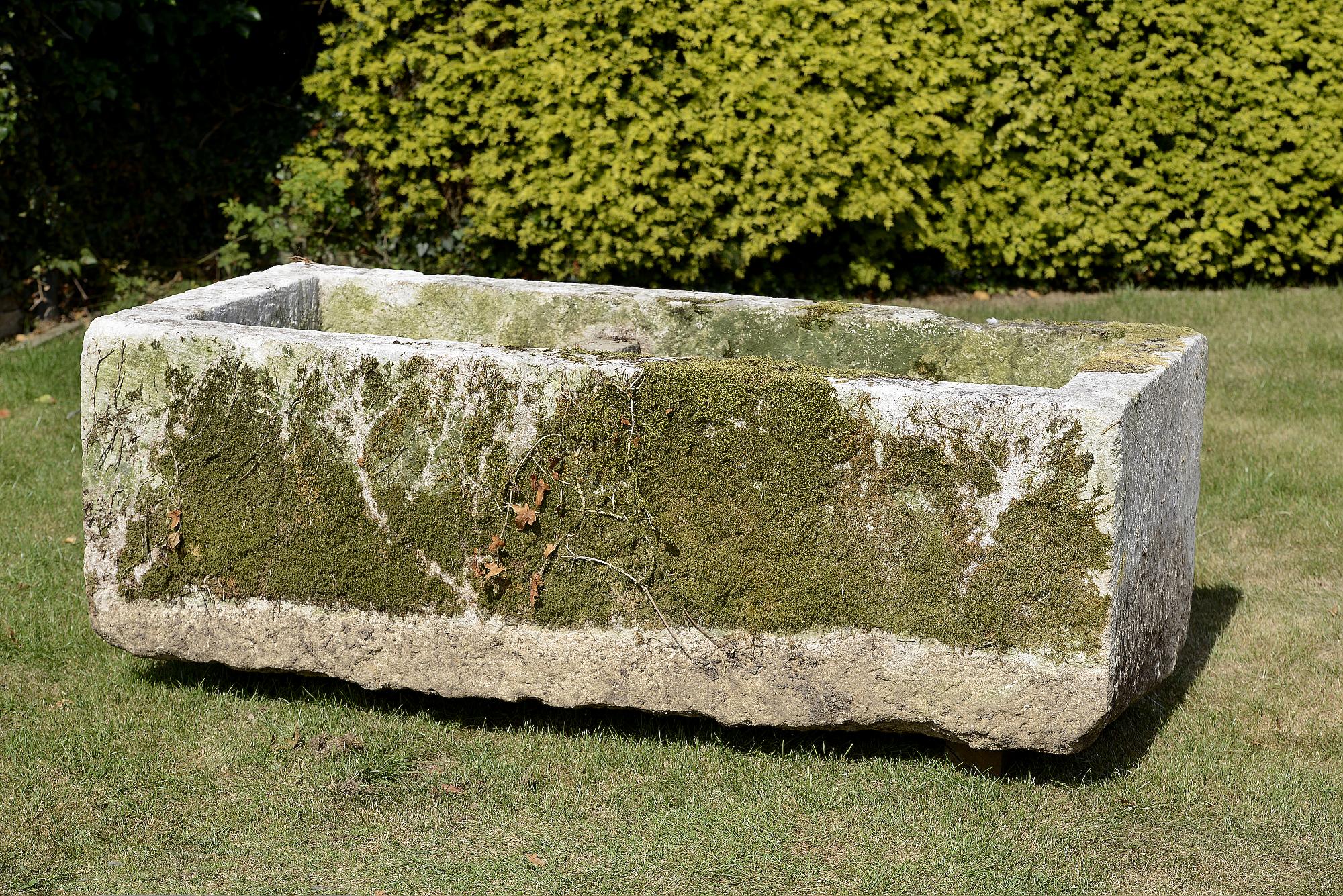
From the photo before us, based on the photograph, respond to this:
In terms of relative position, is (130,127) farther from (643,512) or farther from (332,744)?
(643,512)

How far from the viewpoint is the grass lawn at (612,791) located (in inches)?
141

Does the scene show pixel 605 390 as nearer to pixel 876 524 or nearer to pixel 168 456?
pixel 876 524

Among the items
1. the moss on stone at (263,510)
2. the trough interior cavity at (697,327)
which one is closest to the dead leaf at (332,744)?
the moss on stone at (263,510)

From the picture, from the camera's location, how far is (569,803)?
3.91m

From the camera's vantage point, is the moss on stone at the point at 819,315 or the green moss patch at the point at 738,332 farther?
the moss on stone at the point at 819,315

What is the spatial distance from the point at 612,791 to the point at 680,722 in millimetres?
414

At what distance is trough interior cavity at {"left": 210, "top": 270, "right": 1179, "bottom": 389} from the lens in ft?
15.2

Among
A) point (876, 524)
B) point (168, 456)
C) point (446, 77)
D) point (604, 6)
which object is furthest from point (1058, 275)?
point (168, 456)

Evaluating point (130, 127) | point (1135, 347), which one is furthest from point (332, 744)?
point (130, 127)

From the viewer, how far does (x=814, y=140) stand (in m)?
7.71

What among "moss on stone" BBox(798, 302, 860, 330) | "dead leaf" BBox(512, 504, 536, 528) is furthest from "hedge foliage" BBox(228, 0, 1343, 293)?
"dead leaf" BBox(512, 504, 536, 528)

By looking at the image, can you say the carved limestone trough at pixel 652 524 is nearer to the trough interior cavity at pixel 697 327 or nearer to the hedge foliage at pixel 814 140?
the trough interior cavity at pixel 697 327

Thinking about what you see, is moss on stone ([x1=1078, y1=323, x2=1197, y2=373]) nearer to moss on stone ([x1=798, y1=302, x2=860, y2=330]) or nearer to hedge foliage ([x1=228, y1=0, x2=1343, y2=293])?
moss on stone ([x1=798, y1=302, x2=860, y2=330])

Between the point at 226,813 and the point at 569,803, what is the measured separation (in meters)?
0.90
